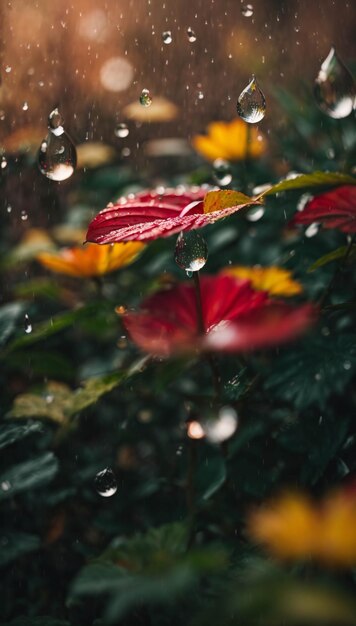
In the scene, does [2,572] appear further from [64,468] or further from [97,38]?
[97,38]

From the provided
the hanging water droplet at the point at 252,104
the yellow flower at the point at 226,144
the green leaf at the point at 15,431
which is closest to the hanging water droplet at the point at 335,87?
the hanging water droplet at the point at 252,104

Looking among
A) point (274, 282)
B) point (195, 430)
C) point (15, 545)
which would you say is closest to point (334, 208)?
point (274, 282)

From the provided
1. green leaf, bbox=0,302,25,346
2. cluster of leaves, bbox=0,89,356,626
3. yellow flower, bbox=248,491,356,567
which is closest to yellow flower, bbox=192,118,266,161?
cluster of leaves, bbox=0,89,356,626

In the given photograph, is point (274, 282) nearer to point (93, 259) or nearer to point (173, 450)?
point (93, 259)

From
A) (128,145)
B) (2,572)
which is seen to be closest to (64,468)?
(2,572)

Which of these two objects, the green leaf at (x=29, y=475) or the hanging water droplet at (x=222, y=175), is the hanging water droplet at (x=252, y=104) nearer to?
the hanging water droplet at (x=222, y=175)

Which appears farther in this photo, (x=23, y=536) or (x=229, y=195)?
(x=23, y=536)
